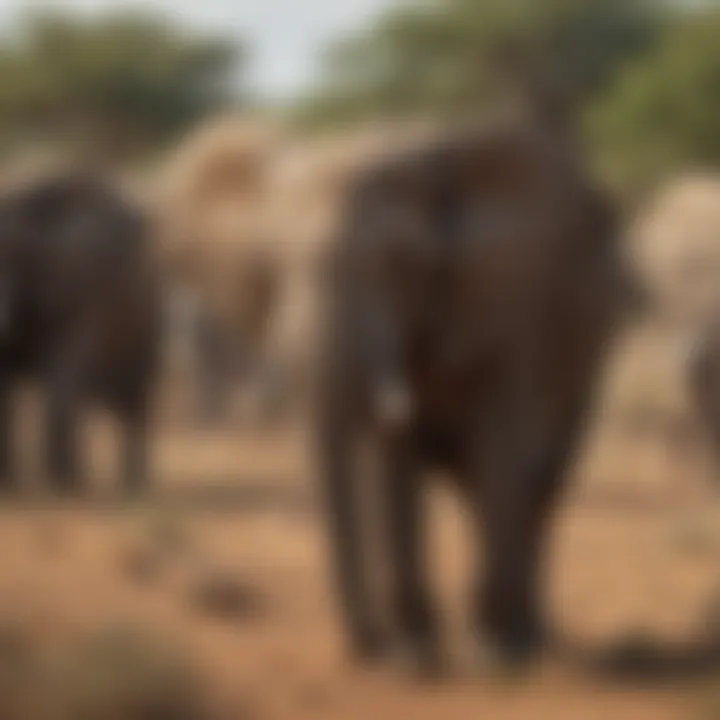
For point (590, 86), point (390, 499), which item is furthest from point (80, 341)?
point (390, 499)

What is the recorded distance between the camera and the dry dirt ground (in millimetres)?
2648

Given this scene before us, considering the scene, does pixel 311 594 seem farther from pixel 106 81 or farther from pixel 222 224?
pixel 106 81

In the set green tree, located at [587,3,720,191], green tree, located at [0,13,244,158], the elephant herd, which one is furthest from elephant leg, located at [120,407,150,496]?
the elephant herd

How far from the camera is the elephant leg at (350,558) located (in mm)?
2732

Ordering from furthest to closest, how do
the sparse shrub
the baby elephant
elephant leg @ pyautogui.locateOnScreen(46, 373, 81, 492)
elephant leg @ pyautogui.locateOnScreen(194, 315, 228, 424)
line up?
1. elephant leg @ pyautogui.locateOnScreen(194, 315, 228, 424)
2. the baby elephant
3. elephant leg @ pyautogui.locateOnScreen(46, 373, 81, 492)
4. the sparse shrub

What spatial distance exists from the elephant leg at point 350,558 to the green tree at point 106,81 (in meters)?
2.40

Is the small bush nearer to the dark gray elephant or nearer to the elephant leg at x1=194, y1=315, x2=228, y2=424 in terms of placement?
the dark gray elephant

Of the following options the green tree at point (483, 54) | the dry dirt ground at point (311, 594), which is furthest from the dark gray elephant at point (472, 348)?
the green tree at point (483, 54)

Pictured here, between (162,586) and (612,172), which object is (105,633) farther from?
(612,172)

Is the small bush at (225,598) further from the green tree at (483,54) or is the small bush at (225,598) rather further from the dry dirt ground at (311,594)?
the green tree at (483,54)

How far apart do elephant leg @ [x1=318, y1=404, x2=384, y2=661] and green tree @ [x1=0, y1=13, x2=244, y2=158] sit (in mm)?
2403

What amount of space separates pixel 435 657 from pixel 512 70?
240 centimetres

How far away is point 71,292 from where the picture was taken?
542 centimetres

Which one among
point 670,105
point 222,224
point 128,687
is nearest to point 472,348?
point 128,687
